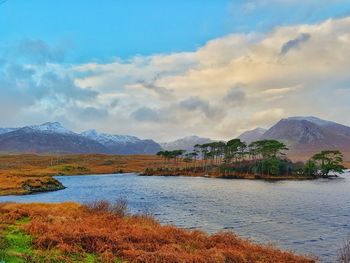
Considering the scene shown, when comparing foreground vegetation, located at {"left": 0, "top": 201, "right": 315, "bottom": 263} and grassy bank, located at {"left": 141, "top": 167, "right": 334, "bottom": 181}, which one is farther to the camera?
grassy bank, located at {"left": 141, "top": 167, "right": 334, "bottom": 181}

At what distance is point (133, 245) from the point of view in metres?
20.4

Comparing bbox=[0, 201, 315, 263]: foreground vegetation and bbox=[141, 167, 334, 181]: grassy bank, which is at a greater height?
bbox=[141, 167, 334, 181]: grassy bank

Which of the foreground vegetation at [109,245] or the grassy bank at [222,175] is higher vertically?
the grassy bank at [222,175]

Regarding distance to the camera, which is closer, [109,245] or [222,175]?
[109,245]

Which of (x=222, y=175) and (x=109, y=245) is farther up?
(x=222, y=175)

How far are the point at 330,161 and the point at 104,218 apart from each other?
6681 inches

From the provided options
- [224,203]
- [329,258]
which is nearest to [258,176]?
[224,203]

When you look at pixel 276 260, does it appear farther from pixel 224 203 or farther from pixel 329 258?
pixel 224 203

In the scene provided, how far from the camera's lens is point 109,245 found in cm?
1973

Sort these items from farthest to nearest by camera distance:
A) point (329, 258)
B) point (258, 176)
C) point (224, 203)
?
point (258, 176) → point (224, 203) → point (329, 258)

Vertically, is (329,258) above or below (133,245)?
below

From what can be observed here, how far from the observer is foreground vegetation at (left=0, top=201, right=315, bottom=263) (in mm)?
17908

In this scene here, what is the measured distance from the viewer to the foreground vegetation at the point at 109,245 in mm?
17908

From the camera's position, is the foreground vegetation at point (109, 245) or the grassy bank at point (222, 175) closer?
the foreground vegetation at point (109, 245)
